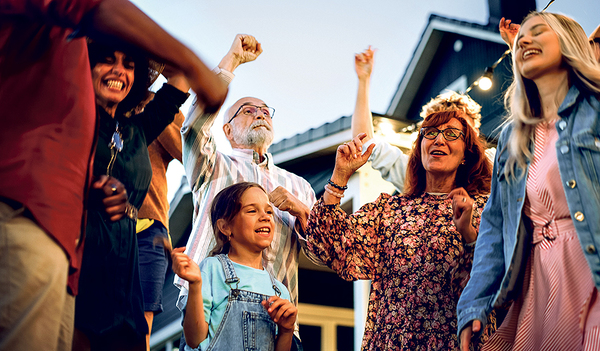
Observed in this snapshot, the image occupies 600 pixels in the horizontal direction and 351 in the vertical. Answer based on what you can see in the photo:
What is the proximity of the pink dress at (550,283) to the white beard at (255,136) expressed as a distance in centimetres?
196

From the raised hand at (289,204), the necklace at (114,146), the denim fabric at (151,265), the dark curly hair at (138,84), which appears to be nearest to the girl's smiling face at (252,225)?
the raised hand at (289,204)

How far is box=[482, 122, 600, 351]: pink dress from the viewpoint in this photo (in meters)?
2.10

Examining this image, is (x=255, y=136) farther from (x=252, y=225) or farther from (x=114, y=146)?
(x=114, y=146)

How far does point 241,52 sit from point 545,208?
1.99m

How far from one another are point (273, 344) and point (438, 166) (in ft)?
4.22

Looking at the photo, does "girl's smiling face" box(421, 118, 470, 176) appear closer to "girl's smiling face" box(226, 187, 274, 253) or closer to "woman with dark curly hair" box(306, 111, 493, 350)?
"woman with dark curly hair" box(306, 111, 493, 350)

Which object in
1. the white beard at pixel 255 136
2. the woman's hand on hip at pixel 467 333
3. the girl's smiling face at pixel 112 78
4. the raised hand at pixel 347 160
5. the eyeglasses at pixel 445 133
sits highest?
the white beard at pixel 255 136

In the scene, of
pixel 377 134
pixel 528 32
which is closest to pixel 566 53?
pixel 528 32

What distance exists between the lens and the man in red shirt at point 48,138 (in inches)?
53.3

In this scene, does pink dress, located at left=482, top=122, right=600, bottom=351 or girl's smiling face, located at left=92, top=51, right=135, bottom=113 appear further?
girl's smiling face, located at left=92, top=51, right=135, bottom=113

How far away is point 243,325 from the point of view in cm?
285

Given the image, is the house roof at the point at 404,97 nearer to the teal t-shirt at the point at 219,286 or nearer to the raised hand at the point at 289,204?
the raised hand at the point at 289,204

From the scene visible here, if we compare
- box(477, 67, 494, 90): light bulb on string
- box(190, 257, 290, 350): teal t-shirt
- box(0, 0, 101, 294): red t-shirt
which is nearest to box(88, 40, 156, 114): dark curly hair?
box(0, 0, 101, 294): red t-shirt

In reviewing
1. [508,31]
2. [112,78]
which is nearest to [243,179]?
[112,78]
